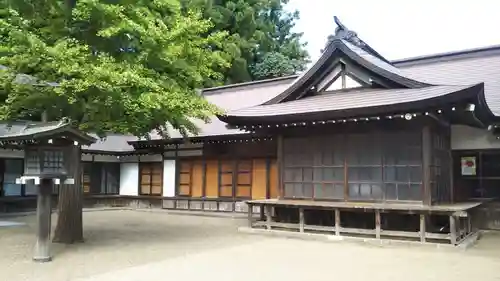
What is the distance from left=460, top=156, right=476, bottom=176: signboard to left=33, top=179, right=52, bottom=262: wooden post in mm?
11784

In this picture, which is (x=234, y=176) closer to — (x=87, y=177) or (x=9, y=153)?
(x=87, y=177)

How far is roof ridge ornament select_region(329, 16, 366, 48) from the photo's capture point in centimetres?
1379

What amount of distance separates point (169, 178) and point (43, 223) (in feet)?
39.9

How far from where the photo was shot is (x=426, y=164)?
37.7 ft

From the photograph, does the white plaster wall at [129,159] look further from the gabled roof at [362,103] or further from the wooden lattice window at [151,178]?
the gabled roof at [362,103]

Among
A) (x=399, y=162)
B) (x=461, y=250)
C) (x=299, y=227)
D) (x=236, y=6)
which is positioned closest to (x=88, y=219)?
(x=299, y=227)

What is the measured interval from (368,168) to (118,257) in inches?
270

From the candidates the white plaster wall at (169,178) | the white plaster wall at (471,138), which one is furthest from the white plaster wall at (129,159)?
the white plaster wall at (471,138)

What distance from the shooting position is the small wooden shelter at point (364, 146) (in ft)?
36.9

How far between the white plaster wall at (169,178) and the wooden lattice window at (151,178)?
1.83 ft

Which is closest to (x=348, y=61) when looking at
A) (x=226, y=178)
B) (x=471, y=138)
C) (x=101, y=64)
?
(x=471, y=138)

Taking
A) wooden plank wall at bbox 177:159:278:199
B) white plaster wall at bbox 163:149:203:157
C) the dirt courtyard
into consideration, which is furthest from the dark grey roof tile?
white plaster wall at bbox 163:149:203:157

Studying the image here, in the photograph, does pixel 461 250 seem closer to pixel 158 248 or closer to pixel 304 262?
pixel 304 262

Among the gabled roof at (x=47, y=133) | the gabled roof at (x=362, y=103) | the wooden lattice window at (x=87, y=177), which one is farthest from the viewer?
the wooden lattice window at (x=87, y=177)
